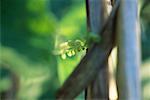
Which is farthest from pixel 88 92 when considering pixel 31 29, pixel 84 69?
pixel 31 29

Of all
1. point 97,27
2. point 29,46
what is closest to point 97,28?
point 97,27

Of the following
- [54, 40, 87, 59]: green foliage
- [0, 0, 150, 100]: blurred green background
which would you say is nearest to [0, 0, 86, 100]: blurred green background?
[0, 0, 150, 100]: blurred green background

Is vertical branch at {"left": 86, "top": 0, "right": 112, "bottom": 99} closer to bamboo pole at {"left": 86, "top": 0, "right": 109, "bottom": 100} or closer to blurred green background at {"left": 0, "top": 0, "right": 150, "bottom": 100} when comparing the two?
bamboo pole at {"left": 86, "top": 0, "right": 109, "bottom": 100}

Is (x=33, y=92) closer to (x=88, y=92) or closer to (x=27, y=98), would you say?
(x=27, y=98)

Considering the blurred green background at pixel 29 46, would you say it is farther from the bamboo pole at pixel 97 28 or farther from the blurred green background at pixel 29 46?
the bamboo pole at pixel 97 28

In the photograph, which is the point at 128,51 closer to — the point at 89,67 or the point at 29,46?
the point at 89,67

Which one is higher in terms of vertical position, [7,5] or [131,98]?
[7,5]
